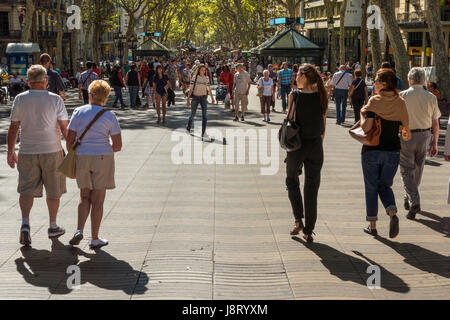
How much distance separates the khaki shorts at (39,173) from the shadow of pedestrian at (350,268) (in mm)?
2445

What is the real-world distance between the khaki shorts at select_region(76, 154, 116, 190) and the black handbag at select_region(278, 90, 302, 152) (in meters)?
1.64

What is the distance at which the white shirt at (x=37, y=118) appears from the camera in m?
6.31

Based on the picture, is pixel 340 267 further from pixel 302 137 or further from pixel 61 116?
pixel 61 116

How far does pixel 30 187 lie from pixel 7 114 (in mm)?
16463

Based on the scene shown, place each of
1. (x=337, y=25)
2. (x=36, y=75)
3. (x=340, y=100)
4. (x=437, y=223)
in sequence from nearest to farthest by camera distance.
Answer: (x=36, y=75) → (x=437, y=223) → (x=340, y=100) → (x=337, y=25)

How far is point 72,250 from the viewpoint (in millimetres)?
6203

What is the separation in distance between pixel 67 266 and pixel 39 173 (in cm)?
115

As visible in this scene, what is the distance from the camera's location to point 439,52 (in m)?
20.9

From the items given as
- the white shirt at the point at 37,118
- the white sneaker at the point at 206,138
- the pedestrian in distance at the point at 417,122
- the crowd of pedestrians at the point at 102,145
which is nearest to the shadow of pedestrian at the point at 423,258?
the crowd of pedestrians at the point at 102,145

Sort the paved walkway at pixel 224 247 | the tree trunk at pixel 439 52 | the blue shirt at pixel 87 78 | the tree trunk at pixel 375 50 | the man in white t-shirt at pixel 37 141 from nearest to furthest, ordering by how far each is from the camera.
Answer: the paved walkway at pixel 224 247 < the man in white t-shirt at pixel 37 141 < the tree trunk at pixel 439 52 < the blue shirt at pixel 87 78 < the tree trunk at pixel 375 50

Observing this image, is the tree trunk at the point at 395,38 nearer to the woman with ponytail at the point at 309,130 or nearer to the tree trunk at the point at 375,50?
the tree trunk at the point at 375,50

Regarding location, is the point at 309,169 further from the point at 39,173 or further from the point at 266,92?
the point at 266,92

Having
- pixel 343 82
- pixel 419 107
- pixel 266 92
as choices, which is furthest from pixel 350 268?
pixel 266 92
